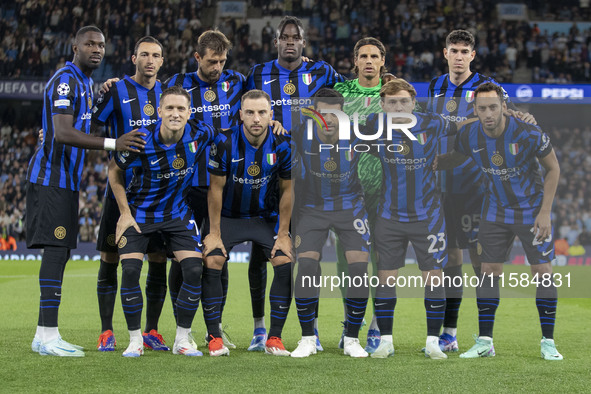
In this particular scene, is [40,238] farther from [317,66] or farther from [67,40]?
[67,40]

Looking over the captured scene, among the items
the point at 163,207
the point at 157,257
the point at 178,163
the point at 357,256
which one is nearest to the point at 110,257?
the point at 157,257

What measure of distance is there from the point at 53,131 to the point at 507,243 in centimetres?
332

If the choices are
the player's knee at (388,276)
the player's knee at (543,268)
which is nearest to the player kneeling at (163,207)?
the player's knee at (388,276)

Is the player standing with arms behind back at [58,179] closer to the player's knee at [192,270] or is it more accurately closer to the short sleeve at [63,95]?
the short sleeve at [63,95]

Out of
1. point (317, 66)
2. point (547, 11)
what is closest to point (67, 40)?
point (547, 11)

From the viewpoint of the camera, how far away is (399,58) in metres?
21.7

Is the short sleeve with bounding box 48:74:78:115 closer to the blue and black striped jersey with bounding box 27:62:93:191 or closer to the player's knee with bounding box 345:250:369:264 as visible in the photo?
the blue and black striped jersey with bounding box 27:62:93:191

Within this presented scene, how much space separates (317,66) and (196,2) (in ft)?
61.7

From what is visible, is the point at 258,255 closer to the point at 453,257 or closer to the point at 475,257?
the point at 453,257

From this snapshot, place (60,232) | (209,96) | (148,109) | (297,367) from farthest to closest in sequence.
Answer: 1. (209,96)
2. (148,109)
3. (60,232)
4. (297,367)

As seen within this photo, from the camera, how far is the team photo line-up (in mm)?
5422

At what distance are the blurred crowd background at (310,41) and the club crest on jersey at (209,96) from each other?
13.9 m

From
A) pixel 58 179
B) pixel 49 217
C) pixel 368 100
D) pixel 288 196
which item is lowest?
pixel 49 217

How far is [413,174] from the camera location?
5.48m
